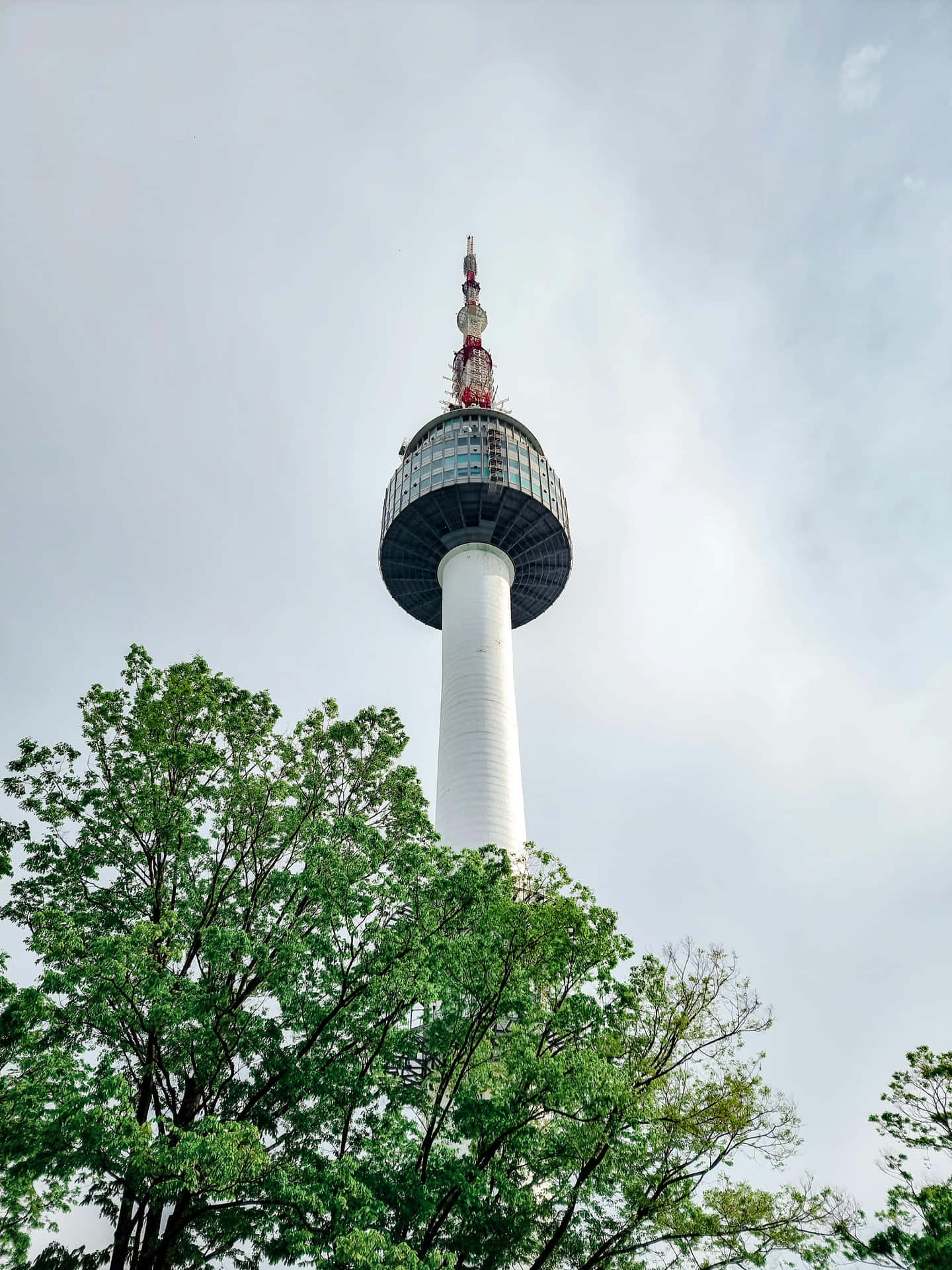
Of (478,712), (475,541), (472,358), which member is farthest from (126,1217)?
(472,358)

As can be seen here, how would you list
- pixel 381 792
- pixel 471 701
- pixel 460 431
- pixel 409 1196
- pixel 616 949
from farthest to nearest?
pixel 460 431 → pixel 471 701 → pixel 381 792 → pixel 616 949 → pixel 409 1196

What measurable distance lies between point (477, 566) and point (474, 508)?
14.8 feet

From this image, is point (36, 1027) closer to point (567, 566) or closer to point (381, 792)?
point (381, 792)

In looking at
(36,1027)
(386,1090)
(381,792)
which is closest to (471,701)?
(381,792)

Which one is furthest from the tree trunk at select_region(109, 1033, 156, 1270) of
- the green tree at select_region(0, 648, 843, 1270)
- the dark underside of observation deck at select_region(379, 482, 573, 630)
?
the dark underside of observation deck at select_region(379, 482, 573, 630)

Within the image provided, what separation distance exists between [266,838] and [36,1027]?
6.08 metres

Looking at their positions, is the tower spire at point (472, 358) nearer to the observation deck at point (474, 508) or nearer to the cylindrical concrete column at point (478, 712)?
the observation deck at point (474, 508)

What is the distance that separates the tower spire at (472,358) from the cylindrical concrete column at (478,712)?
1770 centimetres

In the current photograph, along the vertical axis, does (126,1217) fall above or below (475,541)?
below

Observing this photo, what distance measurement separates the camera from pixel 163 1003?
51.8 feet

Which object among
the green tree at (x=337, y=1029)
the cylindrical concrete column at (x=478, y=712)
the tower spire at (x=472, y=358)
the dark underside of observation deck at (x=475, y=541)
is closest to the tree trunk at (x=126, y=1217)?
the green tree at (x=337, y=1029)

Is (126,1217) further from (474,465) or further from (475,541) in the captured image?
(474,465)

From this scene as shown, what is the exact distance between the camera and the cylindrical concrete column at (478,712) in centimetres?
5044

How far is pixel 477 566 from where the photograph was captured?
63625 mm
